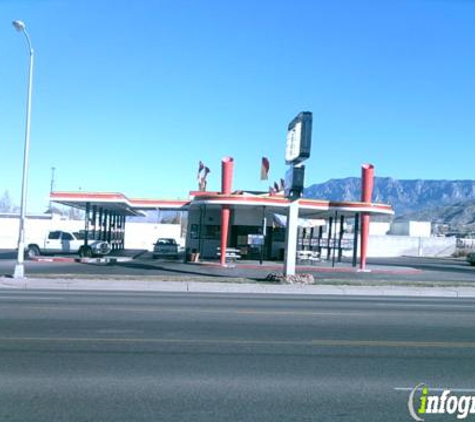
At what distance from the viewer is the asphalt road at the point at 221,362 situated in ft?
21.2

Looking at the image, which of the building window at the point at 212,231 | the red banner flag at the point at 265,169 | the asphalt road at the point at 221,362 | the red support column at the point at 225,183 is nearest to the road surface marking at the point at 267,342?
the asphalt road at the point at 221,362

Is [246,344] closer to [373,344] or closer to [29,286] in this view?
[373,344]

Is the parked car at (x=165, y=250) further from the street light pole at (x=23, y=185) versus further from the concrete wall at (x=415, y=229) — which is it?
the concrete wall at (x=415, y=229)

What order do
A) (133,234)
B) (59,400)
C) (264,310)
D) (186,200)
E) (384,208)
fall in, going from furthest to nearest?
(133,234) < (186,200) < (384,208) < (264,310) < (59,400)

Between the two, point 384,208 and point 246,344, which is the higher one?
point 384,208

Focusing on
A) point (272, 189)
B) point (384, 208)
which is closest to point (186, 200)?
point (272, 189)

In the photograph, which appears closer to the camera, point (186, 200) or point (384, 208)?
point (384, 208)

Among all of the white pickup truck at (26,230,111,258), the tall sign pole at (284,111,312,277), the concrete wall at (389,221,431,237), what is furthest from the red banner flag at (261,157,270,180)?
the concrete wall at (389,221,431,237)

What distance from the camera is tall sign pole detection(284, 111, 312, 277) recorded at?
24.8 metres

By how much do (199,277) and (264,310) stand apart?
446 inches

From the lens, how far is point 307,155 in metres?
24.6

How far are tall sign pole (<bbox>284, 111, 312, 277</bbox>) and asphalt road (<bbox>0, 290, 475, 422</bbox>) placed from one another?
409 inches

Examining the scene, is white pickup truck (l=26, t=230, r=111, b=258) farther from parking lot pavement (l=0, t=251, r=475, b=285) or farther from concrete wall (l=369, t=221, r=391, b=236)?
concrete wall (l=369, t=221, r=391, b=236)

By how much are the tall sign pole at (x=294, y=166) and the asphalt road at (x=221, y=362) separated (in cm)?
1040
